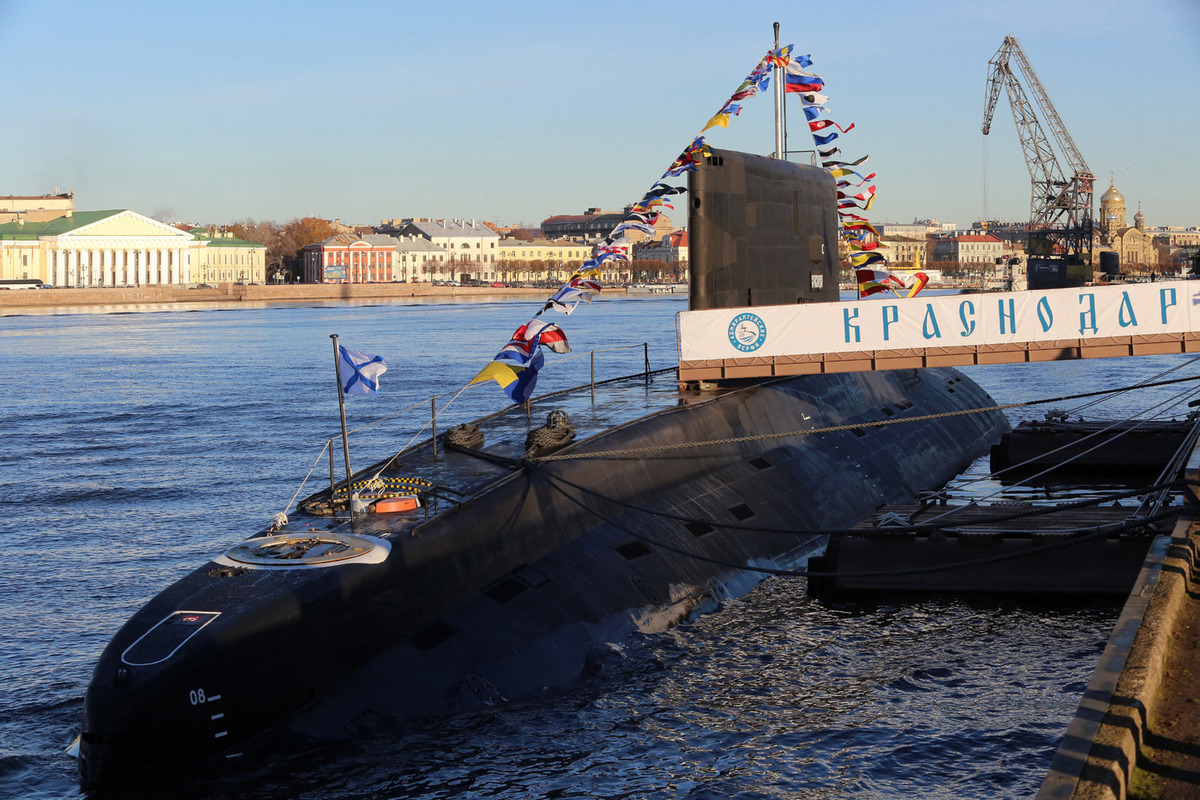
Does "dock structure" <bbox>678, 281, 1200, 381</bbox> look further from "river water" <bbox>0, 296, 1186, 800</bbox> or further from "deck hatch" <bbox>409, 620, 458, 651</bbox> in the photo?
"deck hatch" <bbox>409, 620, 458, 651</bbox>

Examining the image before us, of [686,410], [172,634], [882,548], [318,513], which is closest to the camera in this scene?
[172,634]

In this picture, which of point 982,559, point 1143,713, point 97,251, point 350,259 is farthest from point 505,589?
point 350,259

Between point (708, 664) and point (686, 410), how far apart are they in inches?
216

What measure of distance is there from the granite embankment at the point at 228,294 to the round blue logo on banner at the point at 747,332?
106 meters

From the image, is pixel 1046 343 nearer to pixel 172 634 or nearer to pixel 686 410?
pixel 686 410

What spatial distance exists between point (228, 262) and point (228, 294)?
96.7ft

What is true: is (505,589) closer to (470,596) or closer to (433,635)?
(470,596)

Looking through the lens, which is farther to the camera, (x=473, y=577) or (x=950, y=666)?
(x=950, y=666)

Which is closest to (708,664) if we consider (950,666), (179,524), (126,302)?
(950,666)

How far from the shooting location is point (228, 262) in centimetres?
16000

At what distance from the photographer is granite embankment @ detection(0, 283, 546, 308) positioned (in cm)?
11419

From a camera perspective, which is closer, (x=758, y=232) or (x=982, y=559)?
(x=982, y=559)

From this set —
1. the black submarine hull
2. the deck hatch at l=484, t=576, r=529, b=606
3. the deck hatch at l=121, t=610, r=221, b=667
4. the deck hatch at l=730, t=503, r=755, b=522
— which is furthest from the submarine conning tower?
the deck hatch at l=121, t=610, r=221, b=667

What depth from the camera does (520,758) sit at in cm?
1074
